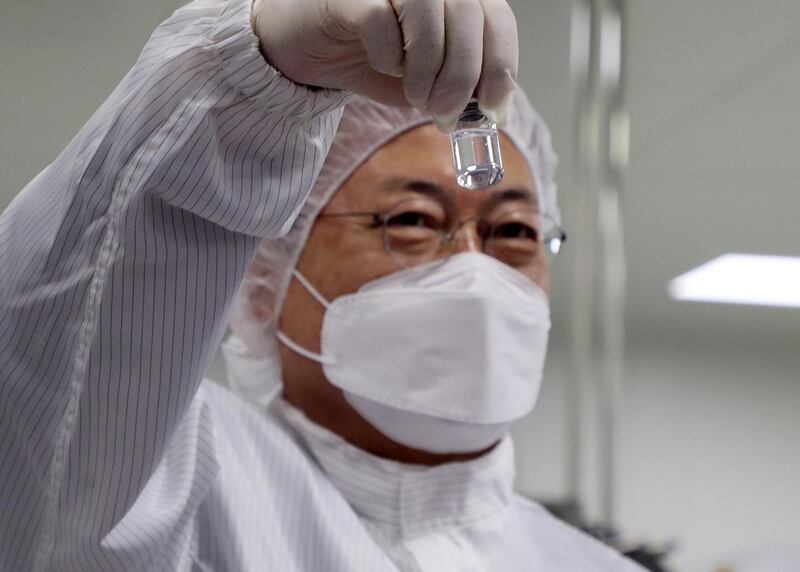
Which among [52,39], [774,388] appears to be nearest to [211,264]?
[52,39]

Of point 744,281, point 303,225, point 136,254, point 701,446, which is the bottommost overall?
point 701,446

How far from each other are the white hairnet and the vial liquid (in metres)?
0.52

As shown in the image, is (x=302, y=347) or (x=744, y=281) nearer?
(x=302, y=347)

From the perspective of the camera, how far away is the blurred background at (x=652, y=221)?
1450 mm

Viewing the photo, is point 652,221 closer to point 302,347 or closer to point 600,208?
point 600,208

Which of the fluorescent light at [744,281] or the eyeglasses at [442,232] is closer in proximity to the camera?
the eyeglasses at [442,232]

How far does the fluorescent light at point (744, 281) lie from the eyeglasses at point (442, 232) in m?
1.94

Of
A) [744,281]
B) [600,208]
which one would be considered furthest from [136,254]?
[744,281]

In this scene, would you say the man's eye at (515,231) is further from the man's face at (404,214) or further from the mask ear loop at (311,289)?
the mask ear loop at (311,289)

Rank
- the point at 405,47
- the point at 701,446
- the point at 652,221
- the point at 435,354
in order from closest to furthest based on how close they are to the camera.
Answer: the point at 405,47
the point at 435,354
the point at 652,221
the point at 701,446

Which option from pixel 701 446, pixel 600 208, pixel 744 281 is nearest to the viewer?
pixel 600 208

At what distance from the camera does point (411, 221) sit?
104cm

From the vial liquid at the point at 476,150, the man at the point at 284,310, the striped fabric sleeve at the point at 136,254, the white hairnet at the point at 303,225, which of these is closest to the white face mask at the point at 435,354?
the man at the point at 284,310

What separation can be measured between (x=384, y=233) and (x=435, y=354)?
16 cm
